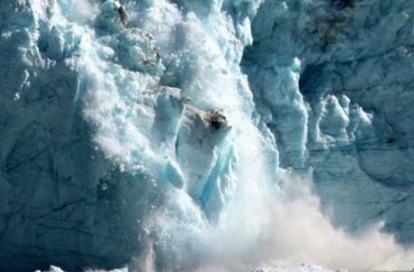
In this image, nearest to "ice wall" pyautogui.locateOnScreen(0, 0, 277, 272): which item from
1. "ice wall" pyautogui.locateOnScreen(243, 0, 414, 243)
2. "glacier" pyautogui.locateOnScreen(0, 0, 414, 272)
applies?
"glacier" pyautogui.locateOnScreen(0, 0, 414, 272)

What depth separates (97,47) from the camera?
15766mm

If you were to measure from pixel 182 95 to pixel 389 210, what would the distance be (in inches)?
169

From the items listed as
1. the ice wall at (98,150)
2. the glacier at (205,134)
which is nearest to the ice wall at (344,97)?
the glacier at (205,134)

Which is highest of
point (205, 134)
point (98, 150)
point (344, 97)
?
point (344, 97)

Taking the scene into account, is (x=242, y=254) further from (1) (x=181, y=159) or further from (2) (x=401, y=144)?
(2) (x=401, y=144)

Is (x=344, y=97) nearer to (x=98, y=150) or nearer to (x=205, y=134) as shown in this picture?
(x=205, y=134)

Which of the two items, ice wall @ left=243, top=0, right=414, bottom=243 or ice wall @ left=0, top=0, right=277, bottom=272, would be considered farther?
ice wall @ left=243, top=0, right=414, bottom=243

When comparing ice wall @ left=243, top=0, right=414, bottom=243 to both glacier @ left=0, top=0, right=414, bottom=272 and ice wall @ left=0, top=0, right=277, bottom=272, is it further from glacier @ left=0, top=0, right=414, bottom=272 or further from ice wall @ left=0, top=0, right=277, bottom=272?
ice wall @ left=0, top=0, right=277, bottom=272

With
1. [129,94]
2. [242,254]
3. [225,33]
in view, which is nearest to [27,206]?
[129,94]

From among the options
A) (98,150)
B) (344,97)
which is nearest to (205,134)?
(98,150)

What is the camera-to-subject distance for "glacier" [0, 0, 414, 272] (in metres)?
15.1

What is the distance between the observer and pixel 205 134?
15.8m

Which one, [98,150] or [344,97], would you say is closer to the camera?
[98,150]

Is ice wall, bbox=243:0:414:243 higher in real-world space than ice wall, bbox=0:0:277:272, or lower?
higher
